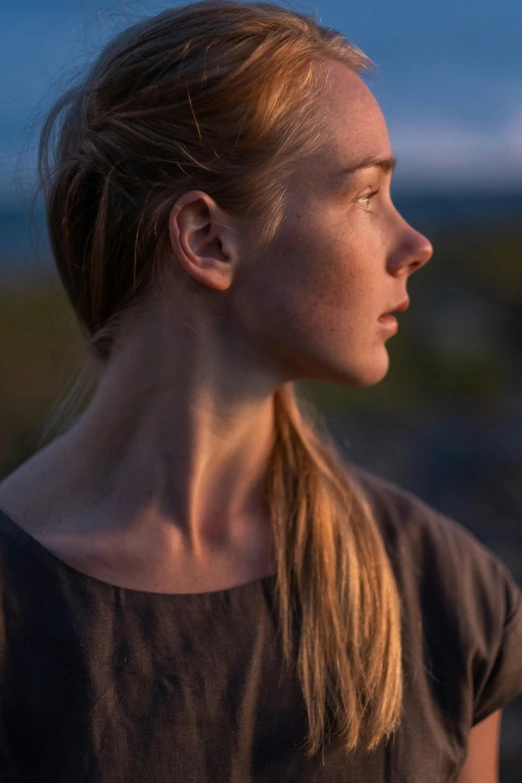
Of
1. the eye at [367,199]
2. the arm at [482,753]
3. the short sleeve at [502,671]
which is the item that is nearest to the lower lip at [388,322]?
the eye at [367,199]

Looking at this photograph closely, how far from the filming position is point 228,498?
1944 mm

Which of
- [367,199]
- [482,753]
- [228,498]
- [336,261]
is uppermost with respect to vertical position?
[367,199]

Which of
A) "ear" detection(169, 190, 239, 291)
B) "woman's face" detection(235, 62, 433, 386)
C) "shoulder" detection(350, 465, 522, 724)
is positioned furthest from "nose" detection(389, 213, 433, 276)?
"shoulder" detection(350, 465, 522, 724)

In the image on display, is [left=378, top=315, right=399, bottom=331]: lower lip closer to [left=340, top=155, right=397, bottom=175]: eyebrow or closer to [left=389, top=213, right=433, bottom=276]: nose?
[left=389, top=213, right=433, bottom=276]: nose

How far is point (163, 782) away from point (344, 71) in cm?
131

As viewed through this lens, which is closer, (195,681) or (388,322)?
(195,681)

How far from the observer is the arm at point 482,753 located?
6.25 feet

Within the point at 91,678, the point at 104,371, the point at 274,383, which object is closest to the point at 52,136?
the point at 104,371

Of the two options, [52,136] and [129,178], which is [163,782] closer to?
[129,178]

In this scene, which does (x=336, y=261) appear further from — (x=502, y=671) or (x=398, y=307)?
(x=502, y=671)

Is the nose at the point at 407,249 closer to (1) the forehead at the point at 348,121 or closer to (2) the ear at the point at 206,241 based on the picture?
(1) the forehead at the point at 348,121

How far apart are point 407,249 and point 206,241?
37 cm

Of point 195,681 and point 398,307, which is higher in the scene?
point 398,307

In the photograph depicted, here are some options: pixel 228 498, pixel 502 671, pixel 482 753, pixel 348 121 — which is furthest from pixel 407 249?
pixel 482 753
